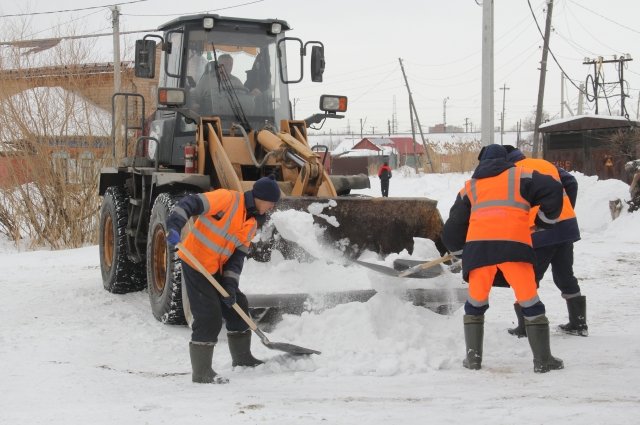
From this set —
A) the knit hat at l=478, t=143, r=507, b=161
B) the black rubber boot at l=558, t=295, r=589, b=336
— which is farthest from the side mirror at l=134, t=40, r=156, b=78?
the black rubber boot at l=558, t=295, r=589, b=336

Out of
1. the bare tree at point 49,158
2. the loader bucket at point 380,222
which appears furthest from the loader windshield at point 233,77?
the bare tree at point 49,158

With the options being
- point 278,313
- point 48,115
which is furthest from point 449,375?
point 48,115

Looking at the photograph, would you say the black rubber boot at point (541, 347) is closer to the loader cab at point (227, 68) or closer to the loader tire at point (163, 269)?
the loader tire at point (163, 269)

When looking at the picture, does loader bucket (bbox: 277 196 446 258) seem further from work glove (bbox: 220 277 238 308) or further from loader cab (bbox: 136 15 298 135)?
loader cab (bbox: 136 15 298 135)

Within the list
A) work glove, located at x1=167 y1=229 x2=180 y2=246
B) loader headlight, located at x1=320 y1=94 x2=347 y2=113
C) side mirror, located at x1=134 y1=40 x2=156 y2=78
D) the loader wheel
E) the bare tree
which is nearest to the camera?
work glove, located at x1=167 y1=229 x2=180 y2=246

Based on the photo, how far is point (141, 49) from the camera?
7324mm

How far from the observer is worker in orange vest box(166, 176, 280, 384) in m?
4.95

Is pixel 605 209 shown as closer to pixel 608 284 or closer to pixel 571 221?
pixel 608 284

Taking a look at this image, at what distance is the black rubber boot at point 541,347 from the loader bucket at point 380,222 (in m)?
1.74

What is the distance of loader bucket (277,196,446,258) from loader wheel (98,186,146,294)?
2843 millimetres

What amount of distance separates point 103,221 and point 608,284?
585cm

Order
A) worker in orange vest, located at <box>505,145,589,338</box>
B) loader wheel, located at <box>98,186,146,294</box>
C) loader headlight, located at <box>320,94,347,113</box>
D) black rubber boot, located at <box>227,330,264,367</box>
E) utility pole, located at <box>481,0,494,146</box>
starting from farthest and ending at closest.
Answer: utility pole, located at <box>481,0,494,146</box>, loader wheel, located at <box>98,186,146,294</box>, loader headlight, located at <box>320,94,347,113</box>, worker in orange vest, located at <box>505,145,589,338</box>, black rubber boot, located at <box>227,330,264,367</box>

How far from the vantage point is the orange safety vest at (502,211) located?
5.00 meters

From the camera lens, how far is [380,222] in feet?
21.8
